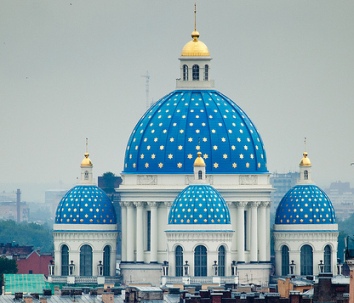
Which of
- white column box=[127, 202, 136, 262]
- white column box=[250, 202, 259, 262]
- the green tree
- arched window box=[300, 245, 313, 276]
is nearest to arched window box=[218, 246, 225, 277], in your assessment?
white column box=[250, 202, 259, 262]

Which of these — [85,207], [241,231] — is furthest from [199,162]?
[85,207]

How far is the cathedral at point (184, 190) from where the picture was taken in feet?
421

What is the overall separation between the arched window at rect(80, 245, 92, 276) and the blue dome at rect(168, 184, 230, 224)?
271 inches

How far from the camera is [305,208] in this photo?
13025cm

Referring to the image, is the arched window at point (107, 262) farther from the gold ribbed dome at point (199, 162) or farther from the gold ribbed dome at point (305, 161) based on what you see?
the gold ribbed dome at point (305, 161)

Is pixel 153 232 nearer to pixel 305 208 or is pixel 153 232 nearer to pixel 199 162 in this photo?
pixel 199 162

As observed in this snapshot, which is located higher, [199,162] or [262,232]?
[199,162]

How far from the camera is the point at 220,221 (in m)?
124

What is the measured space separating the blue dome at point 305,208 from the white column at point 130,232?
6.57 metres

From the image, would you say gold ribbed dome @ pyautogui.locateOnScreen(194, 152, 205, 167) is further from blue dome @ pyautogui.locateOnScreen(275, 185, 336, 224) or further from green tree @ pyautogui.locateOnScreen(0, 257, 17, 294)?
green tree @ pyautogui.locateOnScreen(0, 257, 17, 294)

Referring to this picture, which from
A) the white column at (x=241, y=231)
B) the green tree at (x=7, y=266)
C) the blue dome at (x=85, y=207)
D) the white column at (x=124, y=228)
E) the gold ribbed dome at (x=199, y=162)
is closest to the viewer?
the gold ribbed dome at (x=199, y=162)

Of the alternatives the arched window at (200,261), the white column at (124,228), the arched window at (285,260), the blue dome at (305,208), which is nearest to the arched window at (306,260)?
the arched window at (285,260)

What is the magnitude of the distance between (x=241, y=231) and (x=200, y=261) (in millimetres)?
3810

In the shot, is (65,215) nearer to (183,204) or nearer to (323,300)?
(183,204)
